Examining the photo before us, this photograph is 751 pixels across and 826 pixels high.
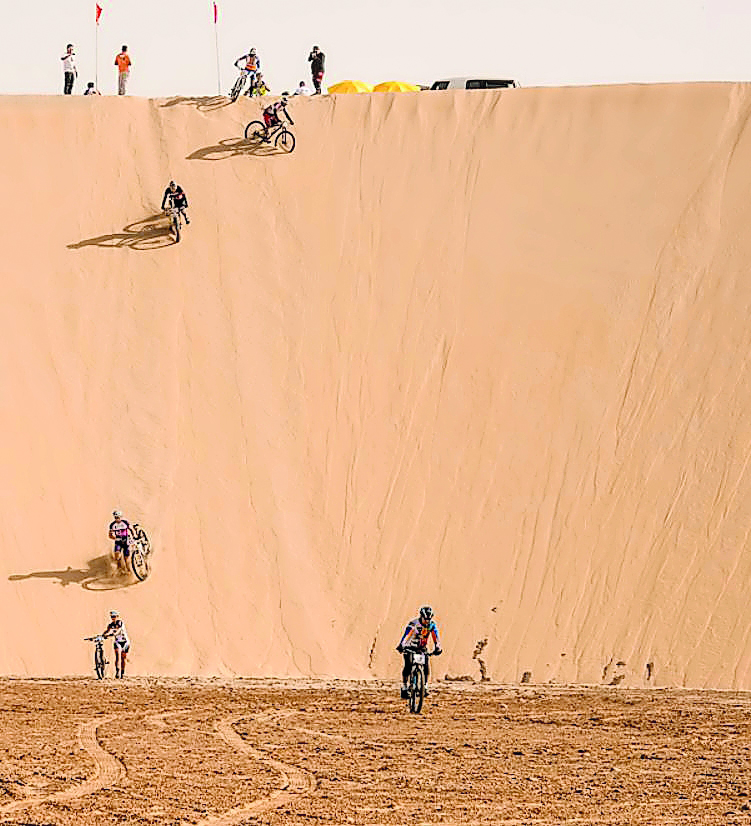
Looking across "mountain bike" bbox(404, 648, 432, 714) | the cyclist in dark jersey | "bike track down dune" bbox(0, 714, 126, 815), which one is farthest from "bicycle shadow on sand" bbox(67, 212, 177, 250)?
"bike track down dune" bbox(0, 714, 126, 815)

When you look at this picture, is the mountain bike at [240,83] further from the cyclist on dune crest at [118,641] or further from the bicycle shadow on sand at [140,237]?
the cyclist on dune crest at [118,641]

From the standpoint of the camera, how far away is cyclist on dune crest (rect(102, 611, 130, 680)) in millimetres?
17984

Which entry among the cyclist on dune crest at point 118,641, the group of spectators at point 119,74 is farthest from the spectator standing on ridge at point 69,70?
the cyclist on dune crest at point 118,641

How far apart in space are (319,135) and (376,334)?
5868 millimetres

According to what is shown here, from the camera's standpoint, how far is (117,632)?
59.2 ft

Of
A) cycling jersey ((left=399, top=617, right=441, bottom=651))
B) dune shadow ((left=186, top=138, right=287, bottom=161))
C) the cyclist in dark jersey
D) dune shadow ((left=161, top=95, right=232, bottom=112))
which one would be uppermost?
dune shadow ((left=161, top=95, right=232, bottom=112))

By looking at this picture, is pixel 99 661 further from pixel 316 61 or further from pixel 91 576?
pixel 316 61

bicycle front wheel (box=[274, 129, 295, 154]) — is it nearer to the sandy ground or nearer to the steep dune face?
the steep dune face

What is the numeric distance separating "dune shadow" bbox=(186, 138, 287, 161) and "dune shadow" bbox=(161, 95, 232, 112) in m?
1.17

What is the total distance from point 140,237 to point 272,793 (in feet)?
55.6

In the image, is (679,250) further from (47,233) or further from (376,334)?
(47,233)

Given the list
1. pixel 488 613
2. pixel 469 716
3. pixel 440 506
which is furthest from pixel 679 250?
pixel 469 716

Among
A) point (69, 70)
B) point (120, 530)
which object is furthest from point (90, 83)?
point (120, 530)

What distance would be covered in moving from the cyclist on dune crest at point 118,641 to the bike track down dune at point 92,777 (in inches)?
173
